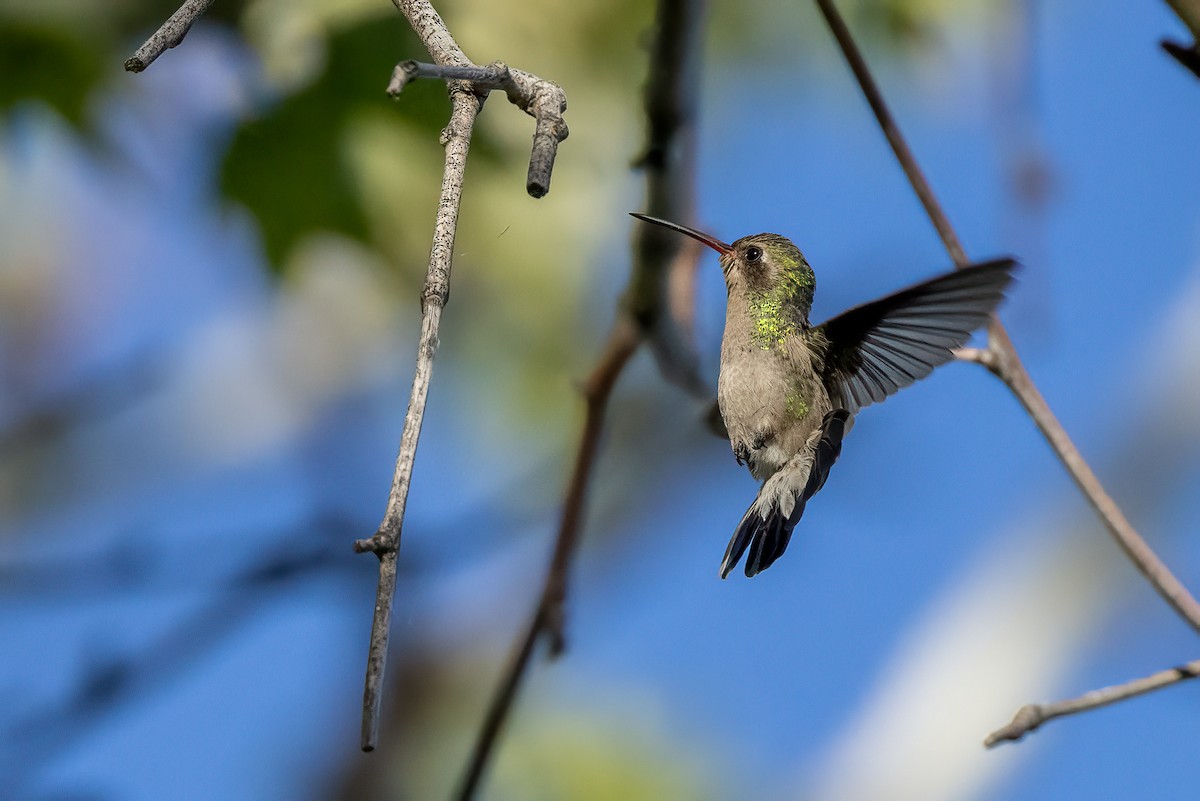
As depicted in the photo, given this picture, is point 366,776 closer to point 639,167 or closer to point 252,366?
→ point 252,366

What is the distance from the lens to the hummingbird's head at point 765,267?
2945 millimetres

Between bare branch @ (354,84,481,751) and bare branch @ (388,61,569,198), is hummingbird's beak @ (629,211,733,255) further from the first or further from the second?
bare branch @ (354,84,481,751)

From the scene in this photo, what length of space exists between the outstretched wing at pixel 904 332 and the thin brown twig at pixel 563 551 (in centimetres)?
54

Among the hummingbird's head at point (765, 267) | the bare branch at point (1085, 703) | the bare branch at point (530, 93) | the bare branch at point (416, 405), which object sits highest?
the hummingbird's head at point (765, 267)

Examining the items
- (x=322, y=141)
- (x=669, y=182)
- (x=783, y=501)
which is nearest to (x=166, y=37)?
(x=783, y=501)

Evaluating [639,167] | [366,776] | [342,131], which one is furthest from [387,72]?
[366,776]

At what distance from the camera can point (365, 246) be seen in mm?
4707

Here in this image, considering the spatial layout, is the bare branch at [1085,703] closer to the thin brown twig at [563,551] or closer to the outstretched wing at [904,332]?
the outstretched wing at [904,332]

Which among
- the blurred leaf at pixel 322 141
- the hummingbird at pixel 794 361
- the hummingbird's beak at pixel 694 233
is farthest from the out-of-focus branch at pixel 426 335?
the blurred leaf at pixel 322 141

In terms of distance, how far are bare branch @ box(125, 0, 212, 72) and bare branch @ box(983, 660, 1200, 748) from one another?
5.54 ft

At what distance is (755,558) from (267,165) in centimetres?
274

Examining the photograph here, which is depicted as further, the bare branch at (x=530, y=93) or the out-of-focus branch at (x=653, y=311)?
the out-of-focus branch at (x=653, y=311)

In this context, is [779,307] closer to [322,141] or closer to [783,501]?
[783,501]

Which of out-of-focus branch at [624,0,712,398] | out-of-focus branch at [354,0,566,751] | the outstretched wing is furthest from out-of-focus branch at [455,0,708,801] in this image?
out-of-focus branch at [354,0,566,751]
